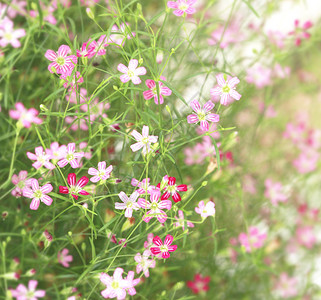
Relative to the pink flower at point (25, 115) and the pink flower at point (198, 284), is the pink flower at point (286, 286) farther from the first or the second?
the pink flower at point (25, 115)

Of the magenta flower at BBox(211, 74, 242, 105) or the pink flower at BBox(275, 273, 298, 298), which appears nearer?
the magenta flower at BBox(211, 74, 242, 105)

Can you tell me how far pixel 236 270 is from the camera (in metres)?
0.88

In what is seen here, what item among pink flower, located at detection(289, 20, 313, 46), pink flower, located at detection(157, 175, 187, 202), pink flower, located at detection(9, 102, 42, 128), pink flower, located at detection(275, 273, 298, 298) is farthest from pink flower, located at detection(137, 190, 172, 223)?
pink flower, located at detection(275, 273, 298, 298)

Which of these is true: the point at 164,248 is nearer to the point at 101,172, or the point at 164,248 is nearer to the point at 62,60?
the point at 101,172

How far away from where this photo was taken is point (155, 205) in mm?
519

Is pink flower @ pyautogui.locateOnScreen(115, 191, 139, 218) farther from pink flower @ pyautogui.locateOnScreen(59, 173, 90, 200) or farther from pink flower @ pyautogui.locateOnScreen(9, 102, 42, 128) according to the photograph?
pink flower @ pyautogui.locateOnScreen(9, 102, 42, 128)

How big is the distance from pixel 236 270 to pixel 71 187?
1.63ft

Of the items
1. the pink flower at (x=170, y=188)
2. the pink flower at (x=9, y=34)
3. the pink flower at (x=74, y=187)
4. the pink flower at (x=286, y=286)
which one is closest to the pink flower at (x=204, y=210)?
the pink flower at (x=170, y=188)

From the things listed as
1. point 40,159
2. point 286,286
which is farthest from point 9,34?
point 286,286

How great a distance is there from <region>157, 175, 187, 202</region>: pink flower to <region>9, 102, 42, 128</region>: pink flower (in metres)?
0.24

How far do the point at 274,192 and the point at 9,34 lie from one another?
672 millimetres

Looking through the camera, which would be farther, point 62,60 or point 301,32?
point 301,32

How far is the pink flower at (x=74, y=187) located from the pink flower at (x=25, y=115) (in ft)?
0.53

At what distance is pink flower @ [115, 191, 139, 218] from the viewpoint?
20.4 inches
